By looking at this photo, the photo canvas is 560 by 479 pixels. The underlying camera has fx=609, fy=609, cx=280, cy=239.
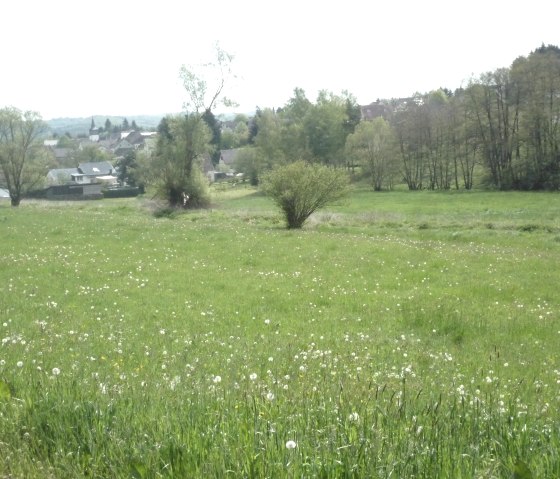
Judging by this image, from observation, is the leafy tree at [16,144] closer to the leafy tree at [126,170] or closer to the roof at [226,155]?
the leafy tree at [126,170]

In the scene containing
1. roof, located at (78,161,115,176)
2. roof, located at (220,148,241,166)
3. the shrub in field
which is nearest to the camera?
the shrub in field

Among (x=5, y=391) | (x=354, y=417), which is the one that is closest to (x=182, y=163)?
(x=5, y=391)

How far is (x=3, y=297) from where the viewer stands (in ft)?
47.0

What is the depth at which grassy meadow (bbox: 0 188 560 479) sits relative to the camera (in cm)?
394

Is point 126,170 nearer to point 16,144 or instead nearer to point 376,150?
point 16,144

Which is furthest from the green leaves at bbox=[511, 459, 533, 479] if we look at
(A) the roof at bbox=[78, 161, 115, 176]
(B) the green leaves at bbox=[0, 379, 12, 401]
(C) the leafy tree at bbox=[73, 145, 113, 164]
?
(C) the leafy tree at bbox=[73, 145, 113, 164]

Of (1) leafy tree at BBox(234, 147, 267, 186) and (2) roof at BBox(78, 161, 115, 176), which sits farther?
(2) roof at BBox(78, 161, 115, 176)

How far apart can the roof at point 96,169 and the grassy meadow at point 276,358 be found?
406 ft

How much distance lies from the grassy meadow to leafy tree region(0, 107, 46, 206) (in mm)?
51360

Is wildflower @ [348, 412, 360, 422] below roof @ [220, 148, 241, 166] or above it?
below

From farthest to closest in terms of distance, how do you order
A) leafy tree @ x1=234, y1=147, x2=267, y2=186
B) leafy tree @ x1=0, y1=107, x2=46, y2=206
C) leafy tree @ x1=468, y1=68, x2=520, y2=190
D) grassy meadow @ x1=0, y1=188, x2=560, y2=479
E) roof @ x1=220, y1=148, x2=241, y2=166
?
roof @ x1=220, y1=148, x2=241, y2=166, leafy tree @ x1=234, y1=147, x2=267, y2=186, leafy tree @ x1=0, y1=107, x2=46, y2=206, leafy tree @ x1=468, y1=68, x2=520, y2=190, grassy meadow @ x1=0, y1=188, x2=560, y2=479

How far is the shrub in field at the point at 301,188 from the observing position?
34844mm

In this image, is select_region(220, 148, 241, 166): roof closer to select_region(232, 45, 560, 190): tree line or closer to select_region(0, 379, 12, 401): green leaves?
select_region(232, 45, 560, 190): tree line

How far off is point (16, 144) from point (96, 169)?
245 ft
